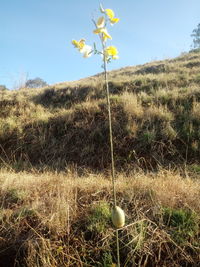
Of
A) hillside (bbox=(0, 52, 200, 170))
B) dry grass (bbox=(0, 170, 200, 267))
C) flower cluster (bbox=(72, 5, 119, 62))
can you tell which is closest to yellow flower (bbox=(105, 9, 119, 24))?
flower cluster (bbox=(72, 5, 119, 62))

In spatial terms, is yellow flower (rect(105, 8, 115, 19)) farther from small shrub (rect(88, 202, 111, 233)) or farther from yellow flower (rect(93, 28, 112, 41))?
small shrub (rect(88, 202, 111, 233))

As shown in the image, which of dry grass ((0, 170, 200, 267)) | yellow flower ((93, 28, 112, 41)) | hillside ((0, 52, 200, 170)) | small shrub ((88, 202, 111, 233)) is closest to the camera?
yellow flower ((93, 28, 112, 41))

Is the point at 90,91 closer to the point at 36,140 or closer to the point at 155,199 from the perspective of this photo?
the point at 36,140

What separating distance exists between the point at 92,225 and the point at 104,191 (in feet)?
1.87

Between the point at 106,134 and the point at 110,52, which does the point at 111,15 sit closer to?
the point at 110,52

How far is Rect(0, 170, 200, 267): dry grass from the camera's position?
6.10ft

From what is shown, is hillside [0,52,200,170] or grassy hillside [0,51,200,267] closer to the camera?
grassy hillside [0,51,200,267]

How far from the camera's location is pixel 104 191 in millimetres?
2602

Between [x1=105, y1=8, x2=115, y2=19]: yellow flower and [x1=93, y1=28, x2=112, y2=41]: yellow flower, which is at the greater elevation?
[x1=105, y1=8, x2=115, y2=19]: yellow flower

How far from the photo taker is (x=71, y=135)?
525cm

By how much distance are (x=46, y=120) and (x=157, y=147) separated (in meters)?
2.90

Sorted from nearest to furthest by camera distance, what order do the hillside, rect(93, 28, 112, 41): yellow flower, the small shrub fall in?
rect(93, 28, 112, 41): yellow flower
the small shrub
the hillside

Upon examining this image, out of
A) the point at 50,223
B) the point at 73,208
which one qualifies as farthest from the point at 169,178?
the point at 50,223

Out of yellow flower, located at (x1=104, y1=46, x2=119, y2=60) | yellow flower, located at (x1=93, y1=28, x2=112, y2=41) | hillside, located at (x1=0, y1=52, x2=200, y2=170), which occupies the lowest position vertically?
hillside, located at (x1=0, y1=52, x2=200, y2=170)
